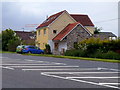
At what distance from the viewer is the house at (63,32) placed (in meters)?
45.3

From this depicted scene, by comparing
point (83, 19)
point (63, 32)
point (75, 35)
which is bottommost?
point (75, 35)

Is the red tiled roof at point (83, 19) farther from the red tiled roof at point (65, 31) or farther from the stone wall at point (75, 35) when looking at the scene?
→ the stone wall at point (75, 35)

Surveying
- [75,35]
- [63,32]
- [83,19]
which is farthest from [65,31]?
[83,19]

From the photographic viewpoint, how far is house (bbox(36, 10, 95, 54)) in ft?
149

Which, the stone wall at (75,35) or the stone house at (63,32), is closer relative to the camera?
the stone wall at (75,35)

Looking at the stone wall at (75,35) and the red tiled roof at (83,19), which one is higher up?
the red tiled roof at (83,19)

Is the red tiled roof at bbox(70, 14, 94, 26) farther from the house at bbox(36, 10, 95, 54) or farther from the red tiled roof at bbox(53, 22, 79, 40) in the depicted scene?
the red tiled roof at bbox(53, 22, 79, 40)

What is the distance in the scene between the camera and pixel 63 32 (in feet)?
160

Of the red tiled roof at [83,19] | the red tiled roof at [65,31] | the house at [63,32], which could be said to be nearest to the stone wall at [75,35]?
the house at [63,32]

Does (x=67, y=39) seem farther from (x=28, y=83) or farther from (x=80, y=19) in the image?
(x=28, y=83)

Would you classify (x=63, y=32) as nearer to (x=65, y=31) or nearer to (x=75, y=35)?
(x=65, y=31)

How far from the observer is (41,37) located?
54.8m

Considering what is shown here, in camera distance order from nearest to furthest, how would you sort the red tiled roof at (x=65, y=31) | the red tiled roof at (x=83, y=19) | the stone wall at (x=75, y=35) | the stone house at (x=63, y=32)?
the stone wall at (x=75, y=35) → the stone house at (x=63, y=32) → the red tiled roof at (x=65, y=31) → the red tiled roof at (x=83, y=19)

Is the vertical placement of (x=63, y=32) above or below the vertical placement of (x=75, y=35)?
above
